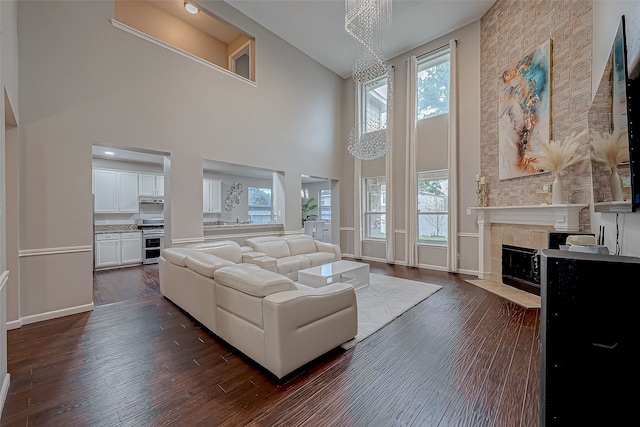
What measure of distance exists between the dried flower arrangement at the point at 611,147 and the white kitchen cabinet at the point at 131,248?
7.89 m

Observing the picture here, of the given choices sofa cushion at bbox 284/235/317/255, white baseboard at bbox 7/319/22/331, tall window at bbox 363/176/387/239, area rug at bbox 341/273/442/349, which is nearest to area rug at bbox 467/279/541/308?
area rug at bbox 341/273/442/349

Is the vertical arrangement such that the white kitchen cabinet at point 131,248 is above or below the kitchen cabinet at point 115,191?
below

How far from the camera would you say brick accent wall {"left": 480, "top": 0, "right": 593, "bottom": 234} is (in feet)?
11.7

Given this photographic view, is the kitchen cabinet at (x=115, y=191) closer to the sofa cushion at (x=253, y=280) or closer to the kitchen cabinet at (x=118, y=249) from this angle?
the kitchen cabinet at (x=118, y=249)

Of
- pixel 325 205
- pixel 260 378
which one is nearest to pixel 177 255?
pixel 260 378

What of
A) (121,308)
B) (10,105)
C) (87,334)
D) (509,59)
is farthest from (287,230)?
(509,59)

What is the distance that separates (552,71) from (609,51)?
2.12 m

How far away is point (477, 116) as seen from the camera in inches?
215

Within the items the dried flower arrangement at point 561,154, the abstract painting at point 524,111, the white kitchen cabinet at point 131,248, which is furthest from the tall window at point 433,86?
the white kitchen cabinet at point 131,248

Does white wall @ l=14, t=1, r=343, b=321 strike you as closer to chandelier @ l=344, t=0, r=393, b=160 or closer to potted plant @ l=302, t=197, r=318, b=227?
chandelier @ l=344, t=0, r=393, b=160

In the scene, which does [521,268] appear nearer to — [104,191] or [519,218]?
[519,218]

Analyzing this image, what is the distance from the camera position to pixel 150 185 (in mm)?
7086

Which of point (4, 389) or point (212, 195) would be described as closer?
point (4, 389)

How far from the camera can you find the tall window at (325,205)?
10516mm
